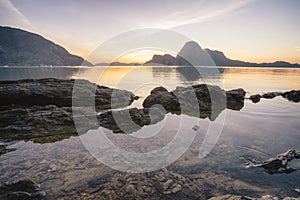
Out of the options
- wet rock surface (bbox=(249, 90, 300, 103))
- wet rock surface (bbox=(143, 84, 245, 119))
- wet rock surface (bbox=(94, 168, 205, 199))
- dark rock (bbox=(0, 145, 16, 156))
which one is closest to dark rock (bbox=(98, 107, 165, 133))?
wet rock surface (bbox=(143, 84, 245, 119))

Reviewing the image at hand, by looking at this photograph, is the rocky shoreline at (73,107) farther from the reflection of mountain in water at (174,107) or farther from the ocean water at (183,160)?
the ocean water at (183,160)

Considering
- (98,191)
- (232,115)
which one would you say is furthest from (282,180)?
(232,115)

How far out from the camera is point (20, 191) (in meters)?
5.18

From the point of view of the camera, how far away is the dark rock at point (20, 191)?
16.1ft

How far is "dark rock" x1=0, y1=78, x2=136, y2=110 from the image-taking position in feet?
49.9

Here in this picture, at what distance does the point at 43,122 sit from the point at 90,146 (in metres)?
4.36

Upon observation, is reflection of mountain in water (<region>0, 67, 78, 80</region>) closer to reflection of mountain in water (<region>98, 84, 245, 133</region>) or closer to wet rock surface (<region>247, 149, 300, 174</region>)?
reflection of mountain in water (<region>98, 84, 245, 133</region>)

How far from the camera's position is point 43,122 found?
1128cm

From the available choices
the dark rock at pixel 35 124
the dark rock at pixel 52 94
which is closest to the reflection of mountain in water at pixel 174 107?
the dark rock at pixel 35 124

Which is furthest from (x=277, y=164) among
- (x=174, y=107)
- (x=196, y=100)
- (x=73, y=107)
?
(x=196, y=100)

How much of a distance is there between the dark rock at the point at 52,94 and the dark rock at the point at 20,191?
11.8 meters

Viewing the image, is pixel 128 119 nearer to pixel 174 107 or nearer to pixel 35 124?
pixel 35 124

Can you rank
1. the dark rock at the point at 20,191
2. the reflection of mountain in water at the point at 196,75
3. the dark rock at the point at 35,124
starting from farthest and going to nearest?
the reflection of mountain in water at the point at 196,75 < the dark rock at the point at 35,124 < the dark rock at the point at 20,191

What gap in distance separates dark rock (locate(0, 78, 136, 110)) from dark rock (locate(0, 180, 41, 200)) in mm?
11831
